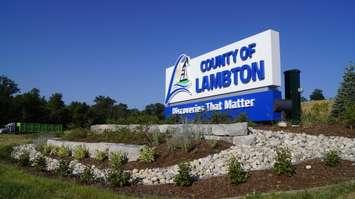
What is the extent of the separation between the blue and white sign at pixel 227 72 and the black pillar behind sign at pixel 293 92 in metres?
0.63

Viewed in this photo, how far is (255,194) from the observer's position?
800 centimetres

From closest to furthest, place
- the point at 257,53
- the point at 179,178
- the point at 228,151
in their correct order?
the point at 179,178 < the point at 228,151 < the point at 257,53

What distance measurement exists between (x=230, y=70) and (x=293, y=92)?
3.54m

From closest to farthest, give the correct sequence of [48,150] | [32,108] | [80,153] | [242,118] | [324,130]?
[324,130]
[80,153]
[242,118]
[48,150]
[32,108]

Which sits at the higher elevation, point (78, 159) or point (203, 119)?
point (203, 119)

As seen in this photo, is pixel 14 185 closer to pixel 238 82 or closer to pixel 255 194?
pixel 255 194

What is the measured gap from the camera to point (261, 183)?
9.00 meters

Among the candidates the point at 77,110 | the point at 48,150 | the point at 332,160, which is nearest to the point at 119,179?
the point at 332,160

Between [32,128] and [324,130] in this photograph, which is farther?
[32,128]

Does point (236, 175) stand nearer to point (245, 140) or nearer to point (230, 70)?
point (245, 140)

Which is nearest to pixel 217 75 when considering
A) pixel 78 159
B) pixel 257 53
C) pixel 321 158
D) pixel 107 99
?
pixel 257 53

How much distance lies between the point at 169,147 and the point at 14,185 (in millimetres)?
4648

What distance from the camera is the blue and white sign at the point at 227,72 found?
17578mm

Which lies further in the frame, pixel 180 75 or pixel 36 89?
pixel 36 89
